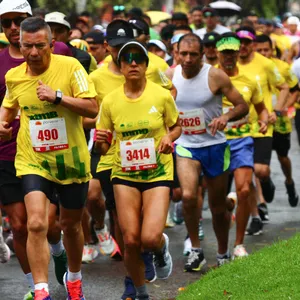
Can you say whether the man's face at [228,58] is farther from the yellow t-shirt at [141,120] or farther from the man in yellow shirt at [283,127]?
the yellow t-shirt at [141,120]

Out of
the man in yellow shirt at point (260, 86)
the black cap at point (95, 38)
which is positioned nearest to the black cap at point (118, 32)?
the man in yellow shirt at point (260, 86)

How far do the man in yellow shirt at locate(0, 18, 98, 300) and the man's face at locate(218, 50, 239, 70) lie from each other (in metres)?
3.36

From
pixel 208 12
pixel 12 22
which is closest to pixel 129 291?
pixel 12 22

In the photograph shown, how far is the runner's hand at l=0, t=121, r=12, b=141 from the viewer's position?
27.3ft

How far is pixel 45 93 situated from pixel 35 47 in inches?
16.9

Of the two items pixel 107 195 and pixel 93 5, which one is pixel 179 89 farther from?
pixel 93 5

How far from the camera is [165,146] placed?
862 cm

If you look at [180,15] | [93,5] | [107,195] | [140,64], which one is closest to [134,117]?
[140,64]

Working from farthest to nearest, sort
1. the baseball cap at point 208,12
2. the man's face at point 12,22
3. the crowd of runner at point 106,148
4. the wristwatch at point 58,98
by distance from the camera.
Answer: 1. the baseball cap at point 208,12
2. the man's face at point 12,22
3. the crowd of runner at point 106,148
4. the wristwatch at point 58,98

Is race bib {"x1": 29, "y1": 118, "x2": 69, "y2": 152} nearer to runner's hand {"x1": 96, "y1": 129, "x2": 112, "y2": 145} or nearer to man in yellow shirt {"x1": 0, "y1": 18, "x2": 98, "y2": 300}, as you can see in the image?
man in yellow shirt {"x1": 0, "y1": 18, "x2": 98, "y2": 300}

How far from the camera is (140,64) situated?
888cm

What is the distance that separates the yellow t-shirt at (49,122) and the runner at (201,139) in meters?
2.16

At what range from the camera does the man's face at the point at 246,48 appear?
42.5ft

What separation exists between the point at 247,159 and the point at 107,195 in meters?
2.36
